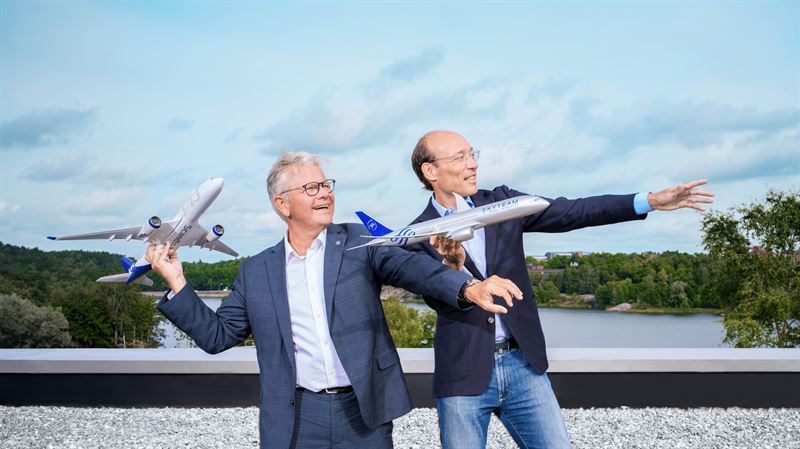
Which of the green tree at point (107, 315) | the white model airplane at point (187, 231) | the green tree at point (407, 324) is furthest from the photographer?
the green tree at point (407, 324)

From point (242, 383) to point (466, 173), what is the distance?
574 cm

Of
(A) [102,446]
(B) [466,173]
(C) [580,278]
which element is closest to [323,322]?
(B) [466,173]

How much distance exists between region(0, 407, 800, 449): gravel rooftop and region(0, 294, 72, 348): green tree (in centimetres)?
1617

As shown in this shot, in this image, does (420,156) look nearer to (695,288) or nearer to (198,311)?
(198,311)

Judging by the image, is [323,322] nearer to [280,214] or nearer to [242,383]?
[280,214]

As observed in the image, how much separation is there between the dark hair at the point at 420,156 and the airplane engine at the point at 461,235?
0.47 meters

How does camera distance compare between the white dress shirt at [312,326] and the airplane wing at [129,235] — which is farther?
the airplane wing at [129,235]

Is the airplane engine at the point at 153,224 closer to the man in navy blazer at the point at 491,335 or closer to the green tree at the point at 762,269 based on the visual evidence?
the man in navy blazer at the point at 491,335

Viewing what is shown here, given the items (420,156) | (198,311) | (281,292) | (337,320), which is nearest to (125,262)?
(198,311)

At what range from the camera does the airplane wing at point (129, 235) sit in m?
3.72

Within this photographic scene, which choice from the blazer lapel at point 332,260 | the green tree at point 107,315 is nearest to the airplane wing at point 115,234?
the blazer lapel at point 332,260

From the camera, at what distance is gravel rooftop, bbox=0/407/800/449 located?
23.4 ft

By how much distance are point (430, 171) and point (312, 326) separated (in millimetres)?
903

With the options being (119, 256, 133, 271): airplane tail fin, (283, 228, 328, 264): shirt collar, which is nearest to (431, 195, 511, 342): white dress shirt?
(283, 228, 328, 264): shirt collar
